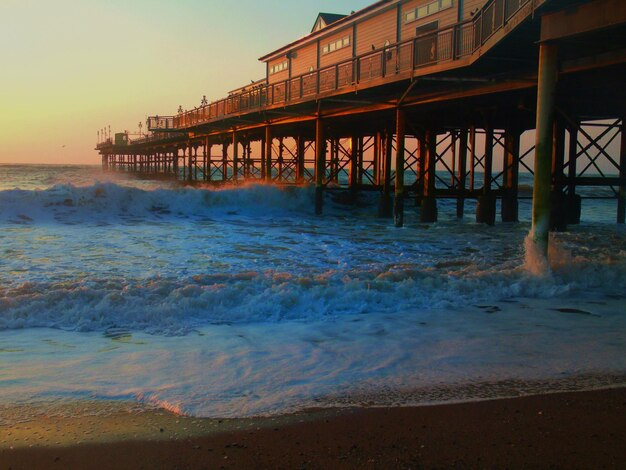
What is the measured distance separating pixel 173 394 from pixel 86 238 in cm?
1124

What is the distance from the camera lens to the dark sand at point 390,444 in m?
3.04

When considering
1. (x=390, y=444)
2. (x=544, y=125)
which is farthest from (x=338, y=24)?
(x=390, y=444)

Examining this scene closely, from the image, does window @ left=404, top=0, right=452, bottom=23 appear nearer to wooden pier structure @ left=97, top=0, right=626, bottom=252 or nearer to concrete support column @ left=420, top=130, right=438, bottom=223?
wooden pier structure @ left=97, top=0, right=626, bottom=252

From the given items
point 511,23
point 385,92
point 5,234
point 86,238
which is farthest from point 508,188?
point 5,234

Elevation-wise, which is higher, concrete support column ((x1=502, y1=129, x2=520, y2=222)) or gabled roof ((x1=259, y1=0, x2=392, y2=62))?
gabled roof ((x1=259, y1=0, x2=392, y2=62))

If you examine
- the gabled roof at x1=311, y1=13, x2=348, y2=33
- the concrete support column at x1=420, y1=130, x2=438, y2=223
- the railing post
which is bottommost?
the concrete support column at x1=420, y1=130, x2=438, y2=223

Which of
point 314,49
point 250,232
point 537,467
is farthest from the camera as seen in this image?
point 314,49

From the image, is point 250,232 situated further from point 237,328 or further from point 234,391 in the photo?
point 234,391

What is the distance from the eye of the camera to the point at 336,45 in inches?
1112

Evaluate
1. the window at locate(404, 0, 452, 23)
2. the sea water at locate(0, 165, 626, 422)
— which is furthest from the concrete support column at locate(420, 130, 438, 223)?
the sea water at locate(0, 165, 626, 422)

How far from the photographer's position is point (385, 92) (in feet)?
61.7

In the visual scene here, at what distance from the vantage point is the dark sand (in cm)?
304

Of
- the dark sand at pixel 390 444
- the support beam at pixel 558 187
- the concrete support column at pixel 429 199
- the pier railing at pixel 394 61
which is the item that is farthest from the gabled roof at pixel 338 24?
the dark sand at pixel 390 444

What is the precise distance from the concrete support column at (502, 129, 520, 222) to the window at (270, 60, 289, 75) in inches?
654
